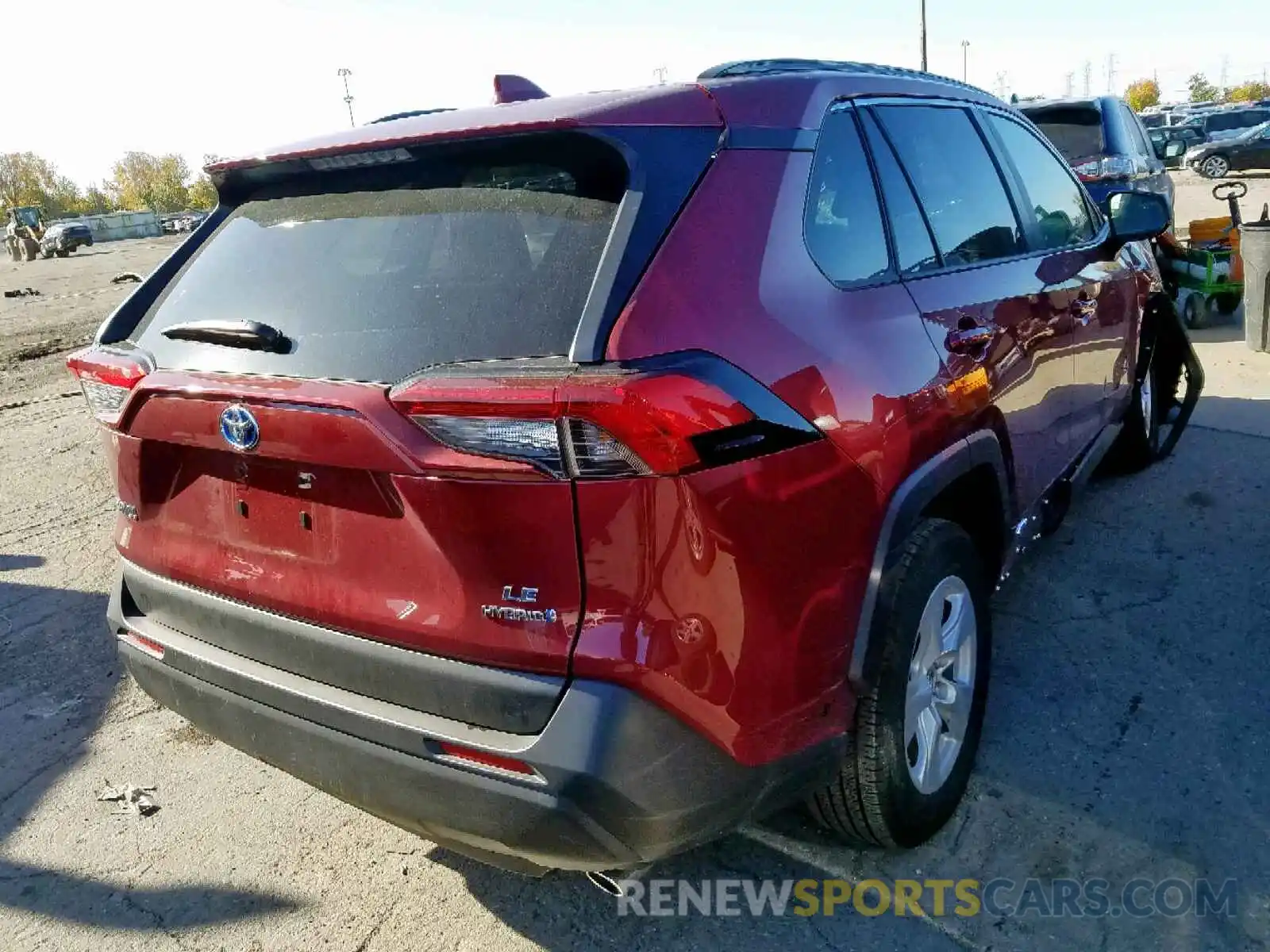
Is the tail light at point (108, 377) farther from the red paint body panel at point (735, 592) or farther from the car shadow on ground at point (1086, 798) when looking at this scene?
the car shadow on ground at point (1086, 798)

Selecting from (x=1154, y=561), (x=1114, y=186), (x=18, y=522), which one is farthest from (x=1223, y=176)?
(x=18, y=522)

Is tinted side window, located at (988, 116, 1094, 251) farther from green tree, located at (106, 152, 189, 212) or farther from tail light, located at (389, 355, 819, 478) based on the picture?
green tree, located at (106, 152, 189, 212)

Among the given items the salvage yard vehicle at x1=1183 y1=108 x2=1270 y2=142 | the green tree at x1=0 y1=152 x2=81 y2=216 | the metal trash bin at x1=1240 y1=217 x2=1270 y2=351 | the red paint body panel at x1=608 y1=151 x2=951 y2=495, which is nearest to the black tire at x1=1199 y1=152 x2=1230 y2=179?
the salvage yard vehicle at x1=1183 y1=108 x2=1270 y2=142

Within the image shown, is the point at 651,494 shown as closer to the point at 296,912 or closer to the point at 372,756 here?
the point at 372,756

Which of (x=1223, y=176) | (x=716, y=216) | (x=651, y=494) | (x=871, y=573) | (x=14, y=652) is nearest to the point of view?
(x=651, y=494)

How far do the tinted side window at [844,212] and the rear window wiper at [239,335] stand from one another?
45.2 inches

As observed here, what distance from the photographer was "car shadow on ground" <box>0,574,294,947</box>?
2.58 m

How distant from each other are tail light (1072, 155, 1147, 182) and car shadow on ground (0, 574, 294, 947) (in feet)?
26.9

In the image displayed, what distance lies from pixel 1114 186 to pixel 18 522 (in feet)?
28.5

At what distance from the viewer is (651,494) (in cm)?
167

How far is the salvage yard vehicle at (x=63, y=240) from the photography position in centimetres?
4762

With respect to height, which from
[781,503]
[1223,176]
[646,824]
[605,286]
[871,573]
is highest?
[605,286]

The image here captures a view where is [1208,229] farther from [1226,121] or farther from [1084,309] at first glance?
[1226,121]

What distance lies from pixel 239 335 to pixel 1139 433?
456 cm
